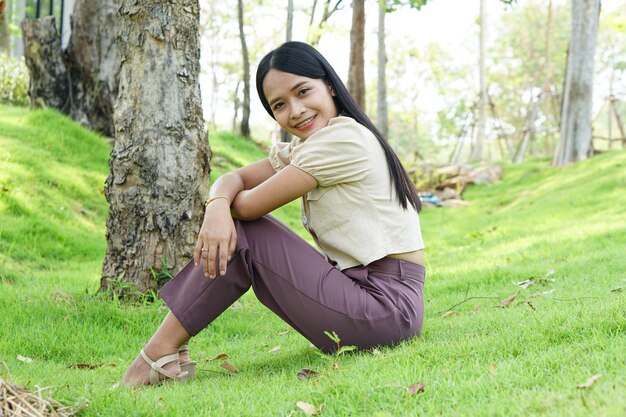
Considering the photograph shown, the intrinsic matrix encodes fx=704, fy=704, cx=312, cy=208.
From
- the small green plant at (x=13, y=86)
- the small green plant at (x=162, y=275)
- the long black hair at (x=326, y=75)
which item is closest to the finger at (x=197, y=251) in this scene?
the long black hair at (x=326, y=75)

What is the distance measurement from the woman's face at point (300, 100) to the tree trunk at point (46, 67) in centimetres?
731

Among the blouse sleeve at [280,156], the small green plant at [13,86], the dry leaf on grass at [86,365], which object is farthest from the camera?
the small green plant at [13,86]

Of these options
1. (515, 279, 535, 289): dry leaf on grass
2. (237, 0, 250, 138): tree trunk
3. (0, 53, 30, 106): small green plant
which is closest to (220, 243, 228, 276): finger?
(515, 279, 535, 289): dry leaf on grass

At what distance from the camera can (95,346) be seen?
3.69m

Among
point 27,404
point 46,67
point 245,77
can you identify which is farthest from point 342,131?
point 245,77

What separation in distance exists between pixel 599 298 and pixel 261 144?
15946 millimetres

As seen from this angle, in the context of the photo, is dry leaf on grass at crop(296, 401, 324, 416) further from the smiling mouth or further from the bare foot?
the smiling mouth

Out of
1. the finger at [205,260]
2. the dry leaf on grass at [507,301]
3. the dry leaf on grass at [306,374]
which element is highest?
the finger at [205,260]

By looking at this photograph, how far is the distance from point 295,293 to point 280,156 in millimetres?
782

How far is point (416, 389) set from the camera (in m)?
2.11

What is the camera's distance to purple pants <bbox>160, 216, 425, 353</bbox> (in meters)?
2.75

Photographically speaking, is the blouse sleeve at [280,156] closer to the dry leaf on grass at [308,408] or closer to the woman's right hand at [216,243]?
the woman's right hand at [216,243]

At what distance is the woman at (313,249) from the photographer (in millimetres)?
2760

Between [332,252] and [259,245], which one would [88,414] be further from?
[332,252]
